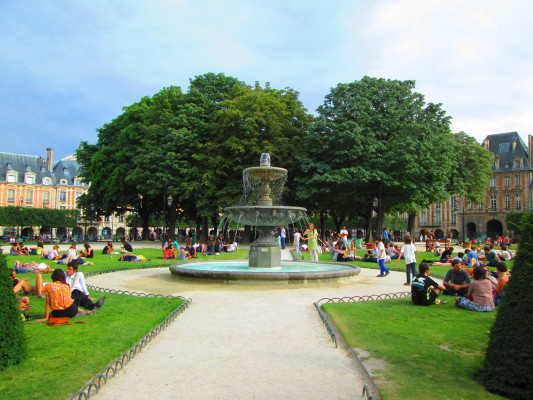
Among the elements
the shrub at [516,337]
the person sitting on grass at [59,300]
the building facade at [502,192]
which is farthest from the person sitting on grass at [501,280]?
the building facade at [502,192]

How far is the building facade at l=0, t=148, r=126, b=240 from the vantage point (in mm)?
76938

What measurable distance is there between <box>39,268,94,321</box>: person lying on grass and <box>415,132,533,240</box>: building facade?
70.0 metres

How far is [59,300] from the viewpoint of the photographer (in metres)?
8.14

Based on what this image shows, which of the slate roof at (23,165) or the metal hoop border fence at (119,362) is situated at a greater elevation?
the slate roof at (23,165)

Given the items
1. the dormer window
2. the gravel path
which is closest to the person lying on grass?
the gravel path

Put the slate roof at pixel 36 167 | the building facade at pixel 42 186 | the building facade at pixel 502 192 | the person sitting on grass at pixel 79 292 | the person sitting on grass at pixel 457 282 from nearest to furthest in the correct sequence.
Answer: the person sitting on grass at pixel 79 292 → the person sitting on grass at pixel 457 282 → the building facade at pixel 502 192 → the building facade at pixel 42 186 → the slate roof at pixel 36 167

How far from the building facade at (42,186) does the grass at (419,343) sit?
69091 millimetres

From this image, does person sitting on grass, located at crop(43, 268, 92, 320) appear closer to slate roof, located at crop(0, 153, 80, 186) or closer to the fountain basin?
the fountain basin

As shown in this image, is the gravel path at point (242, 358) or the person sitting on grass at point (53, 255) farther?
the person sitting on grass at point (53, 255)

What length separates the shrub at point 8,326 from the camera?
5.24m

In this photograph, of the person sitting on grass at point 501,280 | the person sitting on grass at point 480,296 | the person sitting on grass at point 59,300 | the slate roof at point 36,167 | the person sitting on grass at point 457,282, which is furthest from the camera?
the slate roof at point 36,167

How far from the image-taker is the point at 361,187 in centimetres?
3475

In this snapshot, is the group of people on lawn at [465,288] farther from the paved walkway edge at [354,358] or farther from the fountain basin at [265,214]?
the fountain basin at [265,214]

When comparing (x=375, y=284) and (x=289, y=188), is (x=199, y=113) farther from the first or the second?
(x=375, y=284)
